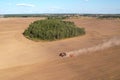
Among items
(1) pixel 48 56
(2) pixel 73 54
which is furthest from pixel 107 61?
(1) pixel 48 56

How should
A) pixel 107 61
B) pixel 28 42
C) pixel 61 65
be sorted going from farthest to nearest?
pixel 28 42
pixel 107 61
pixel 61 65

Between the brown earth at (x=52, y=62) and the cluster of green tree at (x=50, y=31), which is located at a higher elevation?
the cluster of green tree at (x=50, y=31)

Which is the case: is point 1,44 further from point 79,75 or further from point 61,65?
point 79,75

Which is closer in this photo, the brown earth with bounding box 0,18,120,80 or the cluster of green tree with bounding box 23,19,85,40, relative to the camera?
the brown earth with bounding box 0,18,120,80

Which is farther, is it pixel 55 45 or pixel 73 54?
pixel 55 45

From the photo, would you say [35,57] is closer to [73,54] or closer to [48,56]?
[48,56]

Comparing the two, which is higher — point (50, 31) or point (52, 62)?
point (50, 31)

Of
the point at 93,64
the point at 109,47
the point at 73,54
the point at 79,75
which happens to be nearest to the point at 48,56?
the point at 73,54

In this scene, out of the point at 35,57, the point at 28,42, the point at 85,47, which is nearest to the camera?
the point at 35,57

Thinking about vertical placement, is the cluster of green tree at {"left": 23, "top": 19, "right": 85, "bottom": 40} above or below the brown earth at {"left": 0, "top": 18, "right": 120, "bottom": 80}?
above

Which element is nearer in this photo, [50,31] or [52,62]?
[52,62]

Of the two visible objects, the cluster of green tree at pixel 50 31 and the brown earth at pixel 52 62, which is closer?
the brown earth at pixel 52 62
